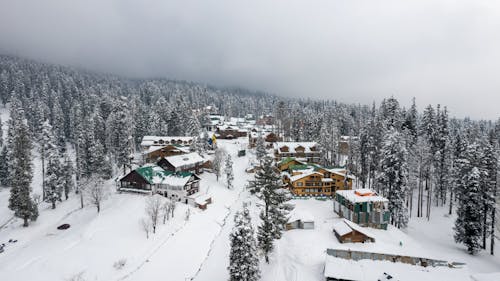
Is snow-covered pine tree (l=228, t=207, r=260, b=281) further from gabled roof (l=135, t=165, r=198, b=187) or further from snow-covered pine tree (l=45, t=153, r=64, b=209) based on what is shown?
snow-covered pine tree (l=45, t=153, r=64, b=209)

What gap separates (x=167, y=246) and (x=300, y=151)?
2131 inches

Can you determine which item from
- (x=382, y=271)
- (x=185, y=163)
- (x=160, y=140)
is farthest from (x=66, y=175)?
(x=382, y=271)

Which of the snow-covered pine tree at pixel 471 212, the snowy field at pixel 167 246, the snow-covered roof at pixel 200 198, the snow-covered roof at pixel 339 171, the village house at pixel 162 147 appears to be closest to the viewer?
the snowy field at pixel 167 246

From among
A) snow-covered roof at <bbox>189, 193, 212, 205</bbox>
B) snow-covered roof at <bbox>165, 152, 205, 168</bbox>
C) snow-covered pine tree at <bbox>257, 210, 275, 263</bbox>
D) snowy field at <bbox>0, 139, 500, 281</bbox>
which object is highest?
snow-covered roof at <bbox>165, 152, 205, 168</bbox>

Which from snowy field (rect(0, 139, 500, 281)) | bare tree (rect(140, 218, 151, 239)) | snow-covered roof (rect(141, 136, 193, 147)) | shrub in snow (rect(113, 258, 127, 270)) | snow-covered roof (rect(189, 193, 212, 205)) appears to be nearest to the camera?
snowy field (rect(0, 139, 500, 281))

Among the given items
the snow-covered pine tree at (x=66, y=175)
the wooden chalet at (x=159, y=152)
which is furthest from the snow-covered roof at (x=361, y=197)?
the snow-covered pine tree at (x=66, y=175)

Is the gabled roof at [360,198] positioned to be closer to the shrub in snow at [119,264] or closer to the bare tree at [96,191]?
the shrub in snow at [119,264]

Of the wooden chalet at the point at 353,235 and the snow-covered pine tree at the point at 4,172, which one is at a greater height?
the snow-covered pine tree at the point at 4,172

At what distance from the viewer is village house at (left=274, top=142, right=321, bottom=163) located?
82.4m

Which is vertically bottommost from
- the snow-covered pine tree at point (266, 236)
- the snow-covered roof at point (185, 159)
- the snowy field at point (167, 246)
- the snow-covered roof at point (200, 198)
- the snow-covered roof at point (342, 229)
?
the snowy field at point (167, 246)

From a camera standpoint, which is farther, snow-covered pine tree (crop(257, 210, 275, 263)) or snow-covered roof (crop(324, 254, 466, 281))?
snow-covered pine tree (crop(257, 210, 275, 263))

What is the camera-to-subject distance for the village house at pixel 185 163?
62562 mm

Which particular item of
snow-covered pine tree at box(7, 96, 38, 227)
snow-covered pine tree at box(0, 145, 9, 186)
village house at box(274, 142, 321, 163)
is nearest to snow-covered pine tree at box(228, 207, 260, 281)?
snow-covered pine tree at box(7, 96, 38, 227)

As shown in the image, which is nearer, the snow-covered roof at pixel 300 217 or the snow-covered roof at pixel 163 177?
the snow-covered roof at pixel 300 217
